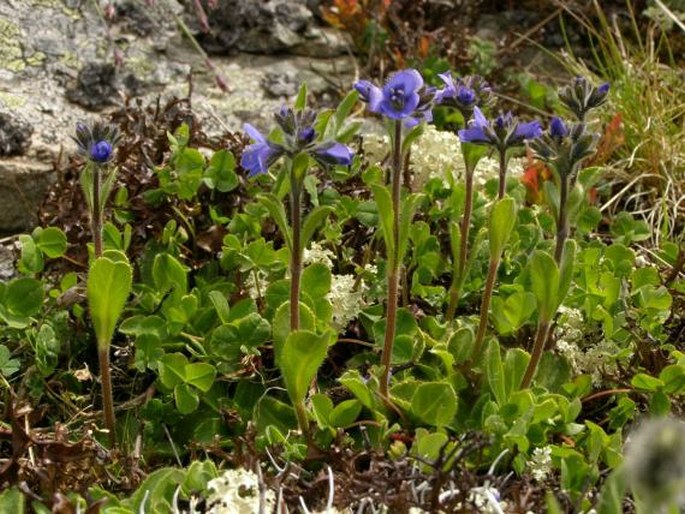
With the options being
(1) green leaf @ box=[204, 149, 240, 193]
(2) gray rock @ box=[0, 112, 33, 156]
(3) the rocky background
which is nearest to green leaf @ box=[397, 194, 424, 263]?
(1) green leaf @ box=[204, 149, 240, 193]

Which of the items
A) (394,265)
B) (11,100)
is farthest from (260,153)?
(11,100)

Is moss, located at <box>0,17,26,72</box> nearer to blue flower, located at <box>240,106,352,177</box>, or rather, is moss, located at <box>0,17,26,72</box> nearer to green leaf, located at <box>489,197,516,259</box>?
blue flower, located at <box>240,106,352,177</box>

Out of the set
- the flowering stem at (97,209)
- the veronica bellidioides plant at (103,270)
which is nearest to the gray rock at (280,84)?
the veronica bellidioides plant at (103,270)

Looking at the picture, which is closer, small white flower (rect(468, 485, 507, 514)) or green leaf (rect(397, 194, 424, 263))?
small white flower (rect(468, 485, 507, 514))

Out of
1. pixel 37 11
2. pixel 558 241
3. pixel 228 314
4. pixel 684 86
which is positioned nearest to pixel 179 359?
pixel 228 314

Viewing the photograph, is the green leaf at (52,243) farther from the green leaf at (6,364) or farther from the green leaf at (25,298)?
the green leaf at (6,364)

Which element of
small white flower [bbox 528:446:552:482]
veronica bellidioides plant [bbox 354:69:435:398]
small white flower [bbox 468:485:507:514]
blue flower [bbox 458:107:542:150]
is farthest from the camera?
blue flower [bbox 458:107:542:150]
